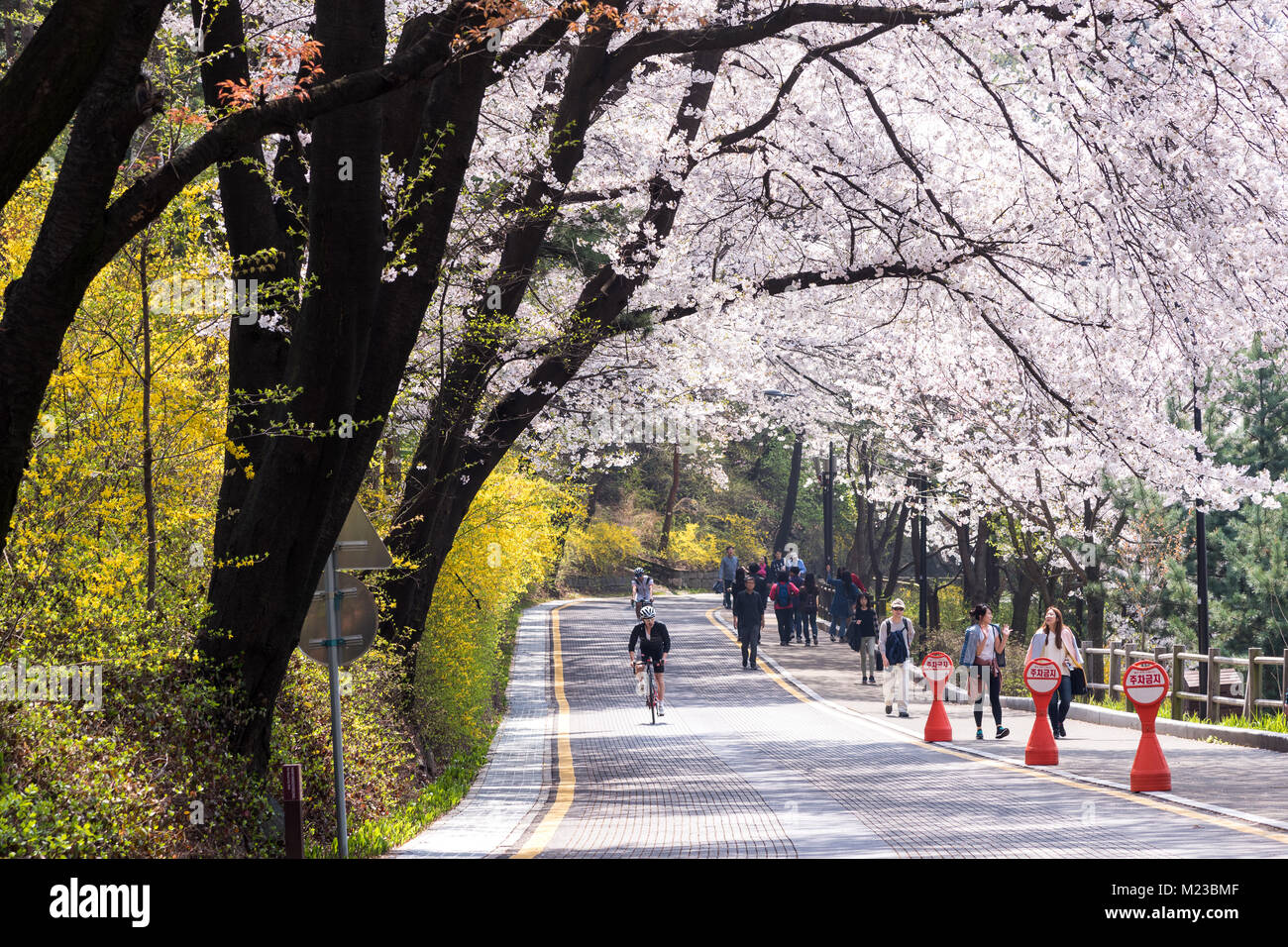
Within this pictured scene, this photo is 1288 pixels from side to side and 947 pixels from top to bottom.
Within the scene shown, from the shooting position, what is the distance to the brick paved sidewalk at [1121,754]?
11984 mm

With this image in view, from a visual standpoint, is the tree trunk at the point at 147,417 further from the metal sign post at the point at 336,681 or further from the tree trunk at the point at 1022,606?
the tree trunk at the point at 1022,606

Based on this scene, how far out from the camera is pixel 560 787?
14.3 m

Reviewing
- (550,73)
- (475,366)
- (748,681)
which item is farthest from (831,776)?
(748,681)

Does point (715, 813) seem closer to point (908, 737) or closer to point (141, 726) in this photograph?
point (141, 726)

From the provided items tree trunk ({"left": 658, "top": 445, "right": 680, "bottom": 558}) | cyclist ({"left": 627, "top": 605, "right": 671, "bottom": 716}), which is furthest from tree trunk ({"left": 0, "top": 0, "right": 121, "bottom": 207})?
tree trunk ({"left": 658, "top": 445, "right": 680, "bottom": 558})

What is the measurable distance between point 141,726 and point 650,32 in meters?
8.86

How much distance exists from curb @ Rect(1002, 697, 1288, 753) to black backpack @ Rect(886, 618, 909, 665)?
312 centimetres

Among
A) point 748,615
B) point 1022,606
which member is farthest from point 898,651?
point 1022,606

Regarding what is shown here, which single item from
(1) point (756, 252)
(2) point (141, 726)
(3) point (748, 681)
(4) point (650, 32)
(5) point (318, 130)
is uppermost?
(4) point (650, 32)

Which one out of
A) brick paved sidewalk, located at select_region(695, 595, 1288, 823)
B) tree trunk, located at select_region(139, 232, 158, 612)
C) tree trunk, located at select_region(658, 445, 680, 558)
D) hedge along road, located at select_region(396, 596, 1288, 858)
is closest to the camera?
tree trunk, located at select_region(139, 232, 158, 612)

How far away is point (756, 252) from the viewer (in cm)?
1861

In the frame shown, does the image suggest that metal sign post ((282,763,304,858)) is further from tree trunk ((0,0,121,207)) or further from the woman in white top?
the woman in white top

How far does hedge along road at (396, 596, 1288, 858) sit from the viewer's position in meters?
9.48

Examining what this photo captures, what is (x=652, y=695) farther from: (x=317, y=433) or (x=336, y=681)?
(x=317, y=433)
